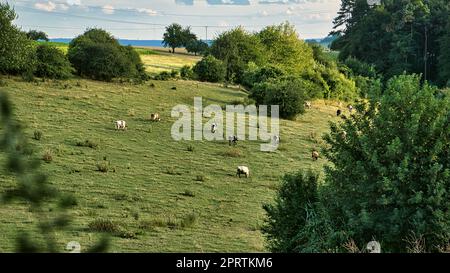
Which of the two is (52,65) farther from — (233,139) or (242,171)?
(242,171)

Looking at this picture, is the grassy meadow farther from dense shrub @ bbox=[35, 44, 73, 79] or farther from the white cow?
dense shrub @ bbox=[35, 44, 73, 79]

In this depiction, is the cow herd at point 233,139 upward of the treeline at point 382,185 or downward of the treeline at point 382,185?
downward

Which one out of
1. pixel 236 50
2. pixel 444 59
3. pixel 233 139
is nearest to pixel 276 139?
pixel 233 139

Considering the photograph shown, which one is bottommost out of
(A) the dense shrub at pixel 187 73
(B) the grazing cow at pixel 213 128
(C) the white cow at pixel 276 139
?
(C) the white cow at pixel 276 139

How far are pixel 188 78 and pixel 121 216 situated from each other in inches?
2101

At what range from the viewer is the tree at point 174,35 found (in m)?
A: 134

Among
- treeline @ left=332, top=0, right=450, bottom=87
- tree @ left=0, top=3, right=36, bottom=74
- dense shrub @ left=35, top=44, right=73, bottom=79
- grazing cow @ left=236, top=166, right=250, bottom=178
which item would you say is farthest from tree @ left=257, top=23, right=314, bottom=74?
grazing cow @ left=236, top=166, right=250, bottom=178

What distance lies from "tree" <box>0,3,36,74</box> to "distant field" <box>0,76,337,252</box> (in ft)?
5.93

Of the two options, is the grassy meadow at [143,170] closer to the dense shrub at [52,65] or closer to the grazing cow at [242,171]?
the grazing cow at [242,171]

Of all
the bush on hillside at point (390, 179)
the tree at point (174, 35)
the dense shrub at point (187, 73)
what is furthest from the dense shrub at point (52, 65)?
the tree at point (174, 35)

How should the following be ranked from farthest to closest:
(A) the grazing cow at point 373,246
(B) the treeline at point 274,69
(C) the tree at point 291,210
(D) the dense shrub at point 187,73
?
(D) the dense shrub at point 187,73 < (B) the treeline at point 274,69 < (C) the tree at point 291,210 < (A) the grazing cow at point 373,246

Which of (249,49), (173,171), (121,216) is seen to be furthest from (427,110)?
(249,49)

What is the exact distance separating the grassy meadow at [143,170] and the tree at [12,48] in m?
1.64
